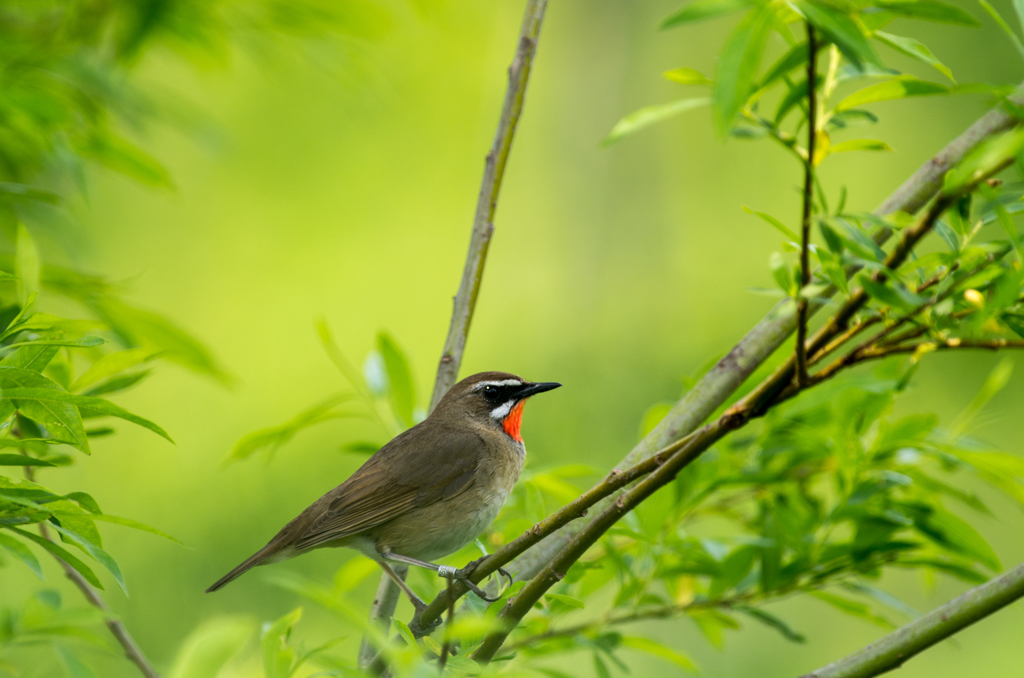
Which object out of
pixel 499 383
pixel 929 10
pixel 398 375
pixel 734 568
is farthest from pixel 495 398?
pixel 929 10

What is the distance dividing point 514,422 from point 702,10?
2073 mm

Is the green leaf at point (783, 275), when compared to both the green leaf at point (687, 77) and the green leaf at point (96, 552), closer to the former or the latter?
the green leaf at point (687, 77)

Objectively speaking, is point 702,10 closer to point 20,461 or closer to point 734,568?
point 20,461

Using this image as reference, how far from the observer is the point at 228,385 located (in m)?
2.50

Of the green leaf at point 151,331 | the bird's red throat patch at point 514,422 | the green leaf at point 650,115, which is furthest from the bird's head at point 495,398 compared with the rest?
the green leaf at point 650,115

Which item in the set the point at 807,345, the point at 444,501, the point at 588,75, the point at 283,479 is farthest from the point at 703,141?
the point at 807,345

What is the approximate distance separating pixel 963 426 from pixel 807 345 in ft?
3.33

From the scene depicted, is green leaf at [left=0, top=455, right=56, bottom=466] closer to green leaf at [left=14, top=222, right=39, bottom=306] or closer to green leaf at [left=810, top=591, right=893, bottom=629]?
green leaf at [left=14, top=222, right=39, bottom=306]

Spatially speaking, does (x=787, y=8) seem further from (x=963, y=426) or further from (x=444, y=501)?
(x=444, y=501)

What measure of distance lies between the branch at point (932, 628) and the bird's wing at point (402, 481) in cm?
135

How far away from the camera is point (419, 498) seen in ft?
8.42

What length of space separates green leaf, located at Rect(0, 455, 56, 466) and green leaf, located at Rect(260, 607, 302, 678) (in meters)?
0.41

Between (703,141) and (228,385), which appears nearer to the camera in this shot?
(228,385)

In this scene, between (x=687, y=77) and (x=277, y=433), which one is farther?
(x=277, y=433)
